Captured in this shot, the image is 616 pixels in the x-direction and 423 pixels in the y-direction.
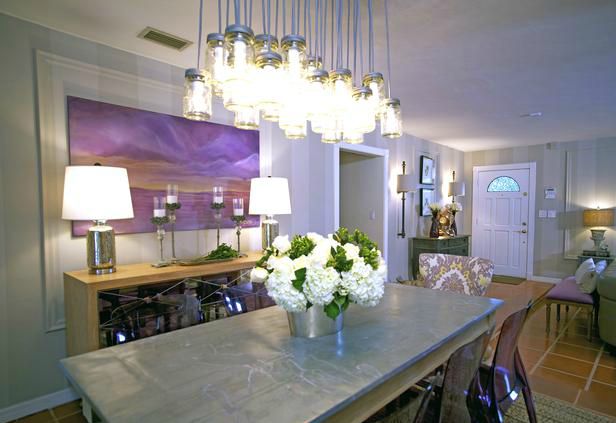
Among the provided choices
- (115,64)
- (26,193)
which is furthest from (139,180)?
(115,64)

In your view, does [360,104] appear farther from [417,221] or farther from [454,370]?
[417,221]

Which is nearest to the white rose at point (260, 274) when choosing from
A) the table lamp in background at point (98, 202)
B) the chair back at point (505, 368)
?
the chair back at point (505, 368)

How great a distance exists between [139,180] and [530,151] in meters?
6.37

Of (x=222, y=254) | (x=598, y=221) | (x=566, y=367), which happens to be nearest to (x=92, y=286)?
(x=222, y=254)

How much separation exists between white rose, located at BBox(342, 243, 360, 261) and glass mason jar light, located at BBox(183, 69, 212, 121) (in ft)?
2.80

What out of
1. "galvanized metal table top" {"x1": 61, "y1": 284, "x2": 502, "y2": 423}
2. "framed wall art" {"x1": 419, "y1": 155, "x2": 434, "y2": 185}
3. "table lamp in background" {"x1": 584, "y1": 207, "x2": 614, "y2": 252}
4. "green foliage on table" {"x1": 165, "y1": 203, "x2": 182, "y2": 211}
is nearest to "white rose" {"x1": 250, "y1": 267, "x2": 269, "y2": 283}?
"galvanized metal table top" {"x1": 61, "y1": 284, "x2": 502, "y2": 423}

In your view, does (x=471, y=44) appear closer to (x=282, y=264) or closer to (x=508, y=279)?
(x=282, y=264)

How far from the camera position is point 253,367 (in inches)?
41.3

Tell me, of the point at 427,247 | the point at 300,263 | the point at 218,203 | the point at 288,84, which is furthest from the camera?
the point at 427,247

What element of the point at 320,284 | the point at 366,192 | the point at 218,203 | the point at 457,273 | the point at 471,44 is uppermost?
the point at 471,44

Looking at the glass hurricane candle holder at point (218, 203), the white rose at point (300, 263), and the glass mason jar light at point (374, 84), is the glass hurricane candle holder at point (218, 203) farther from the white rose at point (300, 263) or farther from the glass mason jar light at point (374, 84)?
the white rose at point (300, 263)

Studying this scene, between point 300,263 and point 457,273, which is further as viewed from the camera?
point 457,273

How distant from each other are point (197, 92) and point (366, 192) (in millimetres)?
3702

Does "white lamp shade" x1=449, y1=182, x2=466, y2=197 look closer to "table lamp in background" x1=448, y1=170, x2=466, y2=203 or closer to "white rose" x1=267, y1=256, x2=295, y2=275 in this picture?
"table lamp in background" x1=448, y1=170, x2=466, y2=203
